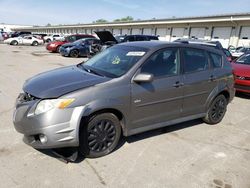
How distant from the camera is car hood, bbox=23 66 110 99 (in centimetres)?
312

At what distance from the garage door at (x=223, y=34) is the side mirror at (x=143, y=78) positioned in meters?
→ 25.3

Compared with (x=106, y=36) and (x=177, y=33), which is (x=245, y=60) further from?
(x=177, y=33)

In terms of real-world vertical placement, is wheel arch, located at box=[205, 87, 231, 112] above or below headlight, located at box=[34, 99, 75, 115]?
below

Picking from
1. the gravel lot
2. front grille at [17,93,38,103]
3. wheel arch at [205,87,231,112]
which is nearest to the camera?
the gravel lot

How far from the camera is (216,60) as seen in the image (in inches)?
Result: 193

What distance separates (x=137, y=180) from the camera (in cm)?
301

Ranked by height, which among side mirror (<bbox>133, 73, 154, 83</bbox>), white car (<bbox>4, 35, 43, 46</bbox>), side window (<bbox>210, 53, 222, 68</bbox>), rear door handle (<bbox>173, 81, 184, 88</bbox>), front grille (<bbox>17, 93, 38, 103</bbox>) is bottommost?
white car (<bbox>4, 35, 43, 46</bbox>)

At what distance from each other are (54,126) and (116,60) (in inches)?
64.3

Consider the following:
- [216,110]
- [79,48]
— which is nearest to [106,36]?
[79,48]

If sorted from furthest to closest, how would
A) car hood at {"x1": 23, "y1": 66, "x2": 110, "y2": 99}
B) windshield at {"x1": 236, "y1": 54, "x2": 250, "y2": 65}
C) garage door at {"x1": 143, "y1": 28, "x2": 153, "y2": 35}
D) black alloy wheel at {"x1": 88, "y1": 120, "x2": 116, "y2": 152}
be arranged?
garage door at {"x1": 143, "y1": 28, "x2": 153, "y2": 35} < windshield at {"x1": 236, "y1": 54, "x2": 250, "y2": 65} < black alloy wheel at {"x1": 88, "y1": 120, "x2": 116, "y2": 152} < car hood at {"x1": 23, "y1": 66, "x2": 110, "y2": 99}

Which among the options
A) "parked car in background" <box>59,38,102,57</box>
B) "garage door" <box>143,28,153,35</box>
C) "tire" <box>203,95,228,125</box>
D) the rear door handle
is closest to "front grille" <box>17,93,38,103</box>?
the rear door handle

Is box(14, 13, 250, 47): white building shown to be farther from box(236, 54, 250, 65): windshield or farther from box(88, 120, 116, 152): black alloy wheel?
box(88, 120, 116, 152): black alloy wheel

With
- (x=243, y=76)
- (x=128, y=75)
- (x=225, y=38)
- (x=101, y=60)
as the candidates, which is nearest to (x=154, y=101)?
(x=128, y=75)

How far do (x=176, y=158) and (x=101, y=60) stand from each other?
2.15 metres
